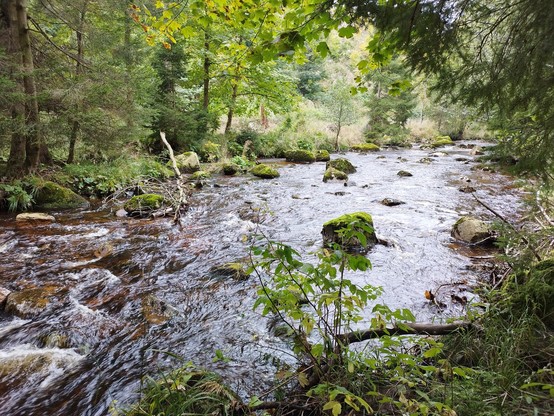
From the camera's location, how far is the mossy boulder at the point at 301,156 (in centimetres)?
1884

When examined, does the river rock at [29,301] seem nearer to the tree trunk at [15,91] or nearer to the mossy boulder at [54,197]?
the mossy boulder at [54,197]

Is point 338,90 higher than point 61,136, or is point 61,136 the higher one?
point 338,90

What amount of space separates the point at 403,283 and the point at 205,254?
3334mm

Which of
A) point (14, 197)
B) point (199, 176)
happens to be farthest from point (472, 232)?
point (14, 197)

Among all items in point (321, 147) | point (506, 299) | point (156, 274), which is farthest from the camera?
point (321, 147)

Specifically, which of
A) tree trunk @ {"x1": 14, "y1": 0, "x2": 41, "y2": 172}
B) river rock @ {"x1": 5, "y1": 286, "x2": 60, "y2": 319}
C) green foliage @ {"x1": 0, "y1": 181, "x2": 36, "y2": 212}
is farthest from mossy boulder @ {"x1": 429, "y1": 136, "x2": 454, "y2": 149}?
river rock @ {"x1": 5, "y1": 286, "x2": 60, "y2": 319}

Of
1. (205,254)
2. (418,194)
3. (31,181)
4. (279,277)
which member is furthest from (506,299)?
(31,181)

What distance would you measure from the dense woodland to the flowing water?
100 centimetres

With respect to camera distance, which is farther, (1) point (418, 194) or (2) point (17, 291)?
(1) point (418, 194)

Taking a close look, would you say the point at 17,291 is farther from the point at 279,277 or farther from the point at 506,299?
the point at 506,299

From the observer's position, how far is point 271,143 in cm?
2066

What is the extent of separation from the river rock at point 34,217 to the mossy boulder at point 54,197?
768 millimetres

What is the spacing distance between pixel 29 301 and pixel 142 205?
14.3 ft

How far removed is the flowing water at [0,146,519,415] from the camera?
2891 millimetres
